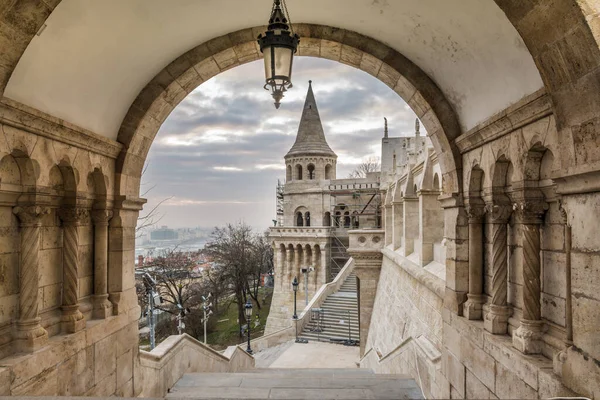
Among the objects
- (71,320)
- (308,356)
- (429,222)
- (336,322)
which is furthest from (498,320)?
(336,322)

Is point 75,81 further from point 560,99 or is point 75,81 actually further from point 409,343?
point 409,343

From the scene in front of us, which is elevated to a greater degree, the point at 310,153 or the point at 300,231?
the point at 310,153

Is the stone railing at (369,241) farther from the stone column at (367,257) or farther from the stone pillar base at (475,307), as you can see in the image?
the stone pillar base at (475,307)

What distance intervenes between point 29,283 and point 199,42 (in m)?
3.05

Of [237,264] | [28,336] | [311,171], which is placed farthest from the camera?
[311,171]

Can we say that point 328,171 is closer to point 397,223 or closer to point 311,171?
point 311,171

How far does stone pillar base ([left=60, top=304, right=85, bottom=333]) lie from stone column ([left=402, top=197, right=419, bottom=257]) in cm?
901

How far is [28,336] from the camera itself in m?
3.35

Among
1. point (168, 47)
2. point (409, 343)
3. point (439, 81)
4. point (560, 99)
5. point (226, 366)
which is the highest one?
point (168, 47)

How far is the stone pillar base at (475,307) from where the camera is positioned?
13.4ft

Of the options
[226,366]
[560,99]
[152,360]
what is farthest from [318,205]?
[560,99]

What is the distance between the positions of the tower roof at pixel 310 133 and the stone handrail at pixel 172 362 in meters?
31.6

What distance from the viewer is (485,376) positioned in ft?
11.9

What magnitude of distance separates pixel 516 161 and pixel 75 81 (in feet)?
13.3
